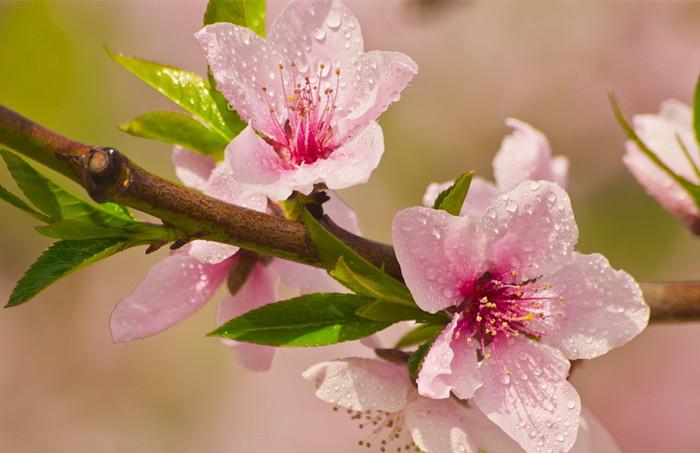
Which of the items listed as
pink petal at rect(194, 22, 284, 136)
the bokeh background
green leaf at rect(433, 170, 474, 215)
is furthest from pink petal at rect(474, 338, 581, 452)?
the bokeh background

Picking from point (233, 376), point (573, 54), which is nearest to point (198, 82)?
point (233, 376)

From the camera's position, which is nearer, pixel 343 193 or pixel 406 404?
pixel 406 404

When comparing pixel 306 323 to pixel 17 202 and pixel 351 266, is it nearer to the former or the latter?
pixel 351 266

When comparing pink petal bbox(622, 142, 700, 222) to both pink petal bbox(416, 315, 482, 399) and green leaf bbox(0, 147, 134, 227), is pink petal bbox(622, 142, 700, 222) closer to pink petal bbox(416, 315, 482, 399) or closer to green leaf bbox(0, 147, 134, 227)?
pink petal bbox(416, 315, 482, 399)

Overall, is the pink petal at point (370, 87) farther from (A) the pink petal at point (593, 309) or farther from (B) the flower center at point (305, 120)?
(A) the pink petal at point (593, 309)

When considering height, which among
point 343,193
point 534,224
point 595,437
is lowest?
point 343,193

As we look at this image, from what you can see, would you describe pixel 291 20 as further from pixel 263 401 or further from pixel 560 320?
pixel 263 401

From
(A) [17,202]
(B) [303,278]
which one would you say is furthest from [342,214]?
(A) [17,202]
